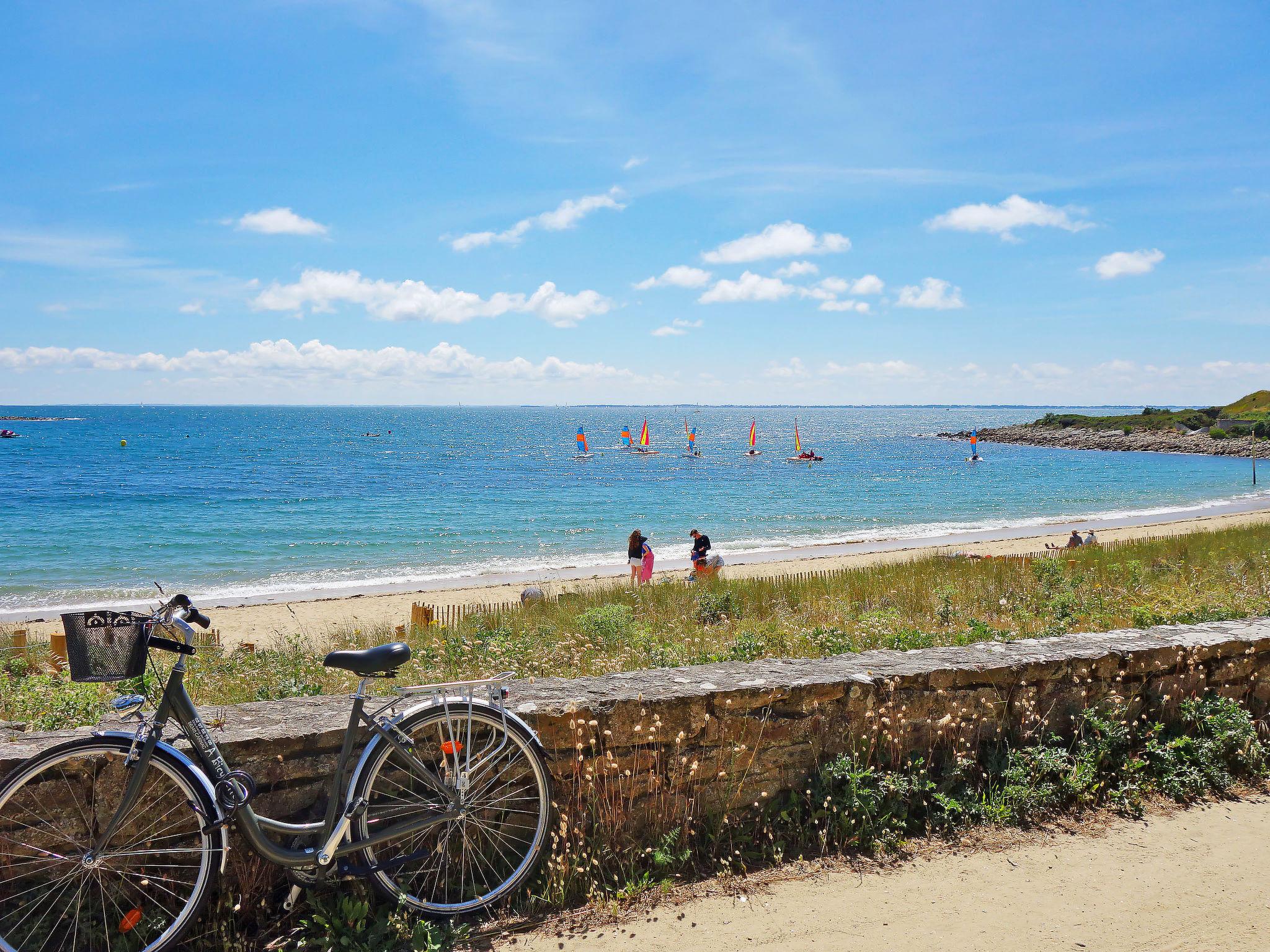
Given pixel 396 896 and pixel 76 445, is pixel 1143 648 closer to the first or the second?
pixel 396 896

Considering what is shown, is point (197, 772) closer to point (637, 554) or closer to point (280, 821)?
point (280, 821)

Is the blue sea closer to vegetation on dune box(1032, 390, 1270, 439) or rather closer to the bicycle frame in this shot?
vegetation on dune box(1032, 390, 1270, 439)

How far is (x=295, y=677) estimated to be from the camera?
559 centimetres

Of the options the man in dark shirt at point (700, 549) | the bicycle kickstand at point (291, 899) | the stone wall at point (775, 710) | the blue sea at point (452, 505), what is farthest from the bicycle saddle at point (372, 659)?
the blue sea at point (452, 505)

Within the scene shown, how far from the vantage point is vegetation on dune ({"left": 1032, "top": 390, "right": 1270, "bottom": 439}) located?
8819 cm

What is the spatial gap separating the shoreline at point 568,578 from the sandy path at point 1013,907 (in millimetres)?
9529

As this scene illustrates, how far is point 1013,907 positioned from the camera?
2930 mm

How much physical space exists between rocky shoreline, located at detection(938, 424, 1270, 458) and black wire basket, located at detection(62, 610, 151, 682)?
8742 centimetres

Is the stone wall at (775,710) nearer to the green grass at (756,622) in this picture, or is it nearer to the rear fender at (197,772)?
the rear fender at (197,772)

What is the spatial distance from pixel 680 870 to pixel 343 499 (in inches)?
1705

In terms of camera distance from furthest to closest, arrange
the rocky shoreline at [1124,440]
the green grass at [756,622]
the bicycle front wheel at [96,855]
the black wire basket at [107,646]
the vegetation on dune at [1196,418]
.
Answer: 1. the vegetation on dune at [1196,418]
2. the rocky shoreline at [1124,440]
3. the green grass at [756,622]
4. the bicycle front wheel at [96,855]
5. the black wire basket at [107,646]

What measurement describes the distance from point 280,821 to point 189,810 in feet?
1.01

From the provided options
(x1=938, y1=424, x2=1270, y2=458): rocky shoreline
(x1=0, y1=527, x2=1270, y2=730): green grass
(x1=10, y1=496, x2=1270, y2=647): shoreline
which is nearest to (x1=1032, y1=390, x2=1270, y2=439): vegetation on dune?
(x1=938, y1=424, x2=1270, y2=458): rocky shoreline

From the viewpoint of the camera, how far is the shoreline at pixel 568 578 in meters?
15.5
